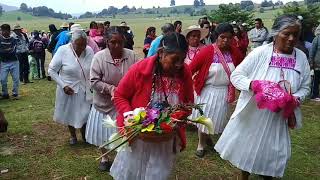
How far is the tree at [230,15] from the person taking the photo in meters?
22.3

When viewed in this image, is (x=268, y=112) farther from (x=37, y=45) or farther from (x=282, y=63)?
(x=37, y=45)

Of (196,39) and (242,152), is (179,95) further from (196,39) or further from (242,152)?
(196,39)

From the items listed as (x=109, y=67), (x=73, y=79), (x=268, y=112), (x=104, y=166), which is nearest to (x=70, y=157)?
(x=104, y=166)

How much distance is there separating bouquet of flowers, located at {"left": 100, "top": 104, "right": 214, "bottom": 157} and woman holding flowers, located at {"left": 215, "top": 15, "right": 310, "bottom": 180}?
4.02 ft

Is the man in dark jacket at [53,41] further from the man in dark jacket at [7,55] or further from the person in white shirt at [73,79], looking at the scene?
the person in white shirt at [73,79]

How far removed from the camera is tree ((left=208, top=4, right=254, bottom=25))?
22.3m

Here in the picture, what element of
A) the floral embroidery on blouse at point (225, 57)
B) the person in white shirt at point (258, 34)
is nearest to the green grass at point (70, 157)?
the floral embroidery on blouse at point (225, 57)

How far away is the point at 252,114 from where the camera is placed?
505 cm

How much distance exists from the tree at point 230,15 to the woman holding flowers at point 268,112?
57.2 feet

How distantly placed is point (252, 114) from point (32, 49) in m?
12.5

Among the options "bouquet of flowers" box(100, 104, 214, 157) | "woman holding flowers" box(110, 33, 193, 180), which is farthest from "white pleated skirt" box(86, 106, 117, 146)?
"bouquet of flowers" box(100, 104, 214, 157)

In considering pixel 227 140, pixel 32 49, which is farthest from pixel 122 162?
pixel 32 49

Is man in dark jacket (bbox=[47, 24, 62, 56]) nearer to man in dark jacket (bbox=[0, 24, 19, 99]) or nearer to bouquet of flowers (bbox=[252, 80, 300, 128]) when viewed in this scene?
man in dark jacket (bbox=[0, 24, 19, 99])

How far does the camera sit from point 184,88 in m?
4.27
